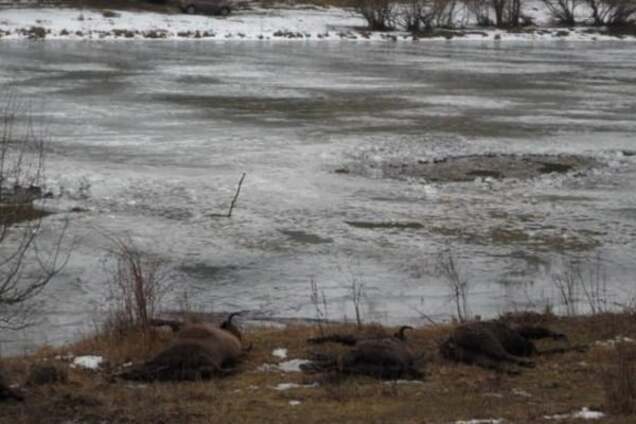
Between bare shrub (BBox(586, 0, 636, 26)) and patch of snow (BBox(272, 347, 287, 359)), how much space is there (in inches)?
2430

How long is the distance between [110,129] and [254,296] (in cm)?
1146

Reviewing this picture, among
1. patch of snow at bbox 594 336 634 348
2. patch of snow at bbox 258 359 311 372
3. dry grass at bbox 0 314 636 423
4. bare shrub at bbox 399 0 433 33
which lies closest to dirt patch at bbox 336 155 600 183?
patch of snow at bbox 594 336 634 348

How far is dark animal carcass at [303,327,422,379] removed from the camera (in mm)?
8352

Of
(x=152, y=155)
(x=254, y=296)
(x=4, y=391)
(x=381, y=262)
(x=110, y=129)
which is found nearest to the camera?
(x=4, y=391)

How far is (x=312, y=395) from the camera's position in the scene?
25.8ft

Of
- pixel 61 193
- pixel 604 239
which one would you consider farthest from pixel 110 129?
pixel 604 239

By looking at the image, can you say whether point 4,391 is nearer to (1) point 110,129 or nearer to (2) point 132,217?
(2) point 132,217

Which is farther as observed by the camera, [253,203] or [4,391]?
[253,203]

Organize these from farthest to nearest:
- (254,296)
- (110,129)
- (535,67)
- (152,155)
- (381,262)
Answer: (535,67), (110,129), (152,155), (381,262), (254,296)

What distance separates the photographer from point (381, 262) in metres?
13.4

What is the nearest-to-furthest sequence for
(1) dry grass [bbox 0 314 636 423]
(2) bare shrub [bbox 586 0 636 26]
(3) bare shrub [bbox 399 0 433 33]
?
(1) dry grass [bbox 0 314 636 423]
(3) bare shrub [bbox 399 0 433 33]
(2) bare shrub [bbox 586 0 636 26]

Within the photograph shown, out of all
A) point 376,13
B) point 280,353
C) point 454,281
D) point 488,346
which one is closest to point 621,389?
point 488,346

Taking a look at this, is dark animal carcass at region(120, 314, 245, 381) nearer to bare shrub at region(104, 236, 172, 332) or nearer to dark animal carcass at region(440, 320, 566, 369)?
bare shrub at region(104, 236, 172, 332)

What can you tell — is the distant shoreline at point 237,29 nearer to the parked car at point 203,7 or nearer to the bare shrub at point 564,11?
the parked car at point 203,7
